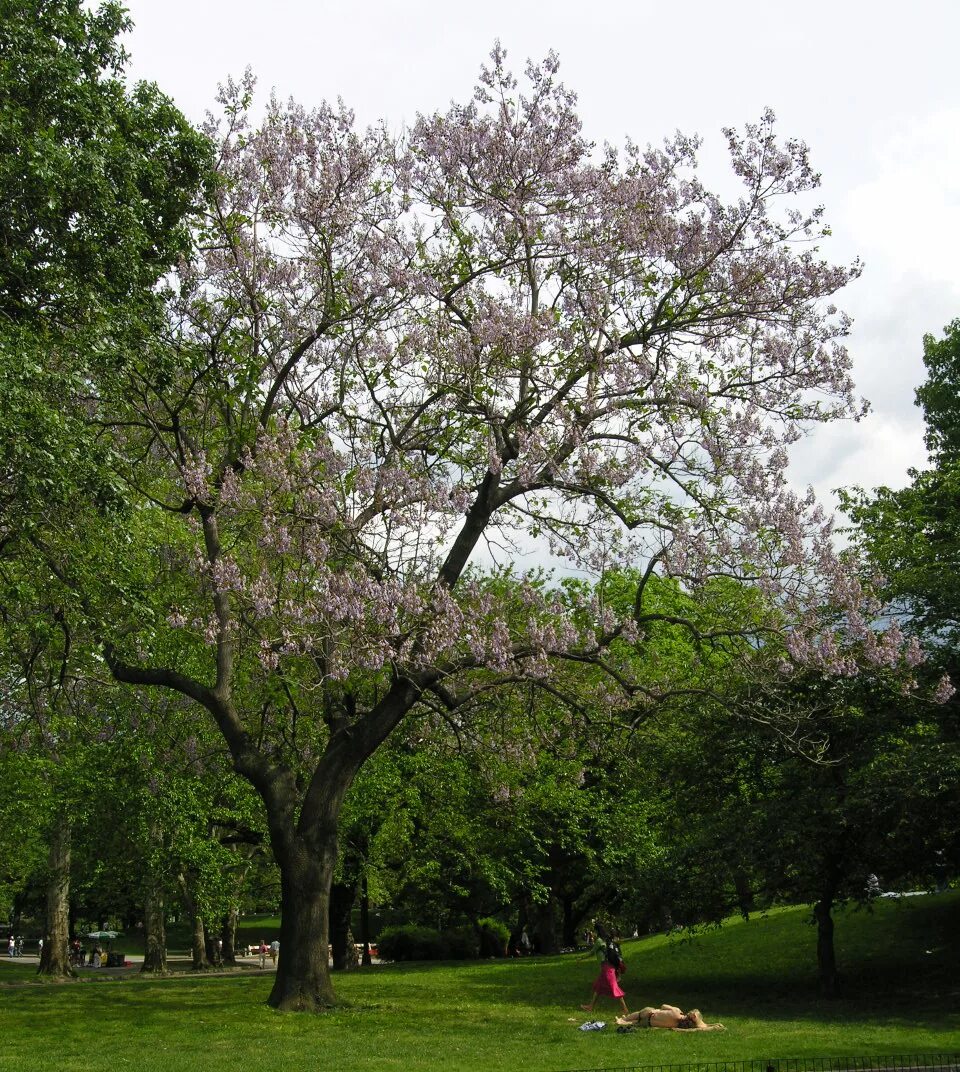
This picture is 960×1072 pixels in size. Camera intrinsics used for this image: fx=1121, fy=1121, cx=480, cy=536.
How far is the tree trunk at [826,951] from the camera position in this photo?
22.8 metres

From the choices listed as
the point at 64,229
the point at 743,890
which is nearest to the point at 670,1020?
the point at 743,890

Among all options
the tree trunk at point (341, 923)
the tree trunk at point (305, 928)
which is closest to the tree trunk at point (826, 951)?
the tree trunk at point (305, 928)

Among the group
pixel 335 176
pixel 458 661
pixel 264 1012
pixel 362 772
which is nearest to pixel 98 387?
pixel 335 176

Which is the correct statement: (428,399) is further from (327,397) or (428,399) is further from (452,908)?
(452,908)

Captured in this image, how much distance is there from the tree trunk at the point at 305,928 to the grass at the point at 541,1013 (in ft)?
1.55

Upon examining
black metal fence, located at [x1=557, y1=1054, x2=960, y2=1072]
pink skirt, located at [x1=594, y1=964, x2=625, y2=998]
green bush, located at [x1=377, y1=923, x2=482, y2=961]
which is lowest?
black metal fence, located at [x1=557, y1=1054, x2=960, y2=1072]

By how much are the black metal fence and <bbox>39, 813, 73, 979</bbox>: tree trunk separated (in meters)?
23.6

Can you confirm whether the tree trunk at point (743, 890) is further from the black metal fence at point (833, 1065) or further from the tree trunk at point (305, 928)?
the black metal fence at point (833, 1065)

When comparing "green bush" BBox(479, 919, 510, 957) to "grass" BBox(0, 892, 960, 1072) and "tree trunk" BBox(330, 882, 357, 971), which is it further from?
"grass" BBox(0, 892, 960, 1072)

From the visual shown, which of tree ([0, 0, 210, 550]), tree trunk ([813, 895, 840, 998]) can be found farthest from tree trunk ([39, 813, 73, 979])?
tree trunk ([813, 895, 840, 998])

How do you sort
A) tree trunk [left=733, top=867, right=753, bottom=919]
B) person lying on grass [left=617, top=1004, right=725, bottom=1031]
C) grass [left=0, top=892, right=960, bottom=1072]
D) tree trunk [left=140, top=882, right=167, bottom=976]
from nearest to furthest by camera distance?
grass [left=0, top=892, right=960, bottom=1072] → person lying on grass [left=617, top=1004, right=725, bottom=1031] → tree trunk [left=733, top=867, right=753, bottom=919] → tree trunk [left=140, top=882, right=167, bottom=976]

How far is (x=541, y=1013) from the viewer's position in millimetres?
20828

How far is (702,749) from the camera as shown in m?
24.5

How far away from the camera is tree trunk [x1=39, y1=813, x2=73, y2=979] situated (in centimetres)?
3228
